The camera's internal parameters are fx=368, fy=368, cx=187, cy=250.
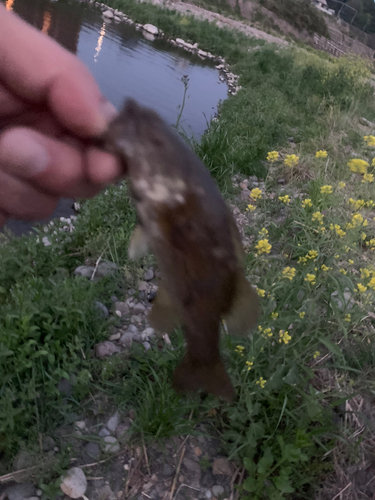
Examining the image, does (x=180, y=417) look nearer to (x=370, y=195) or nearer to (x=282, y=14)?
(x=370, y=195)

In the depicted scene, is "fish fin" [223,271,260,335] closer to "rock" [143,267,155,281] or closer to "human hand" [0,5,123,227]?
"human hand" [0,5,123,227]

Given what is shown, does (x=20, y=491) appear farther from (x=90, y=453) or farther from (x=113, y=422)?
(x=113, y=422)

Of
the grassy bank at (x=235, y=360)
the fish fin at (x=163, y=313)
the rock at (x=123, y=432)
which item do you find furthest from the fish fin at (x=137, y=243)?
the rock at (x=123, y=432)

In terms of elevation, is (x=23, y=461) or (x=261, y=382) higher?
(x=261, y=382)

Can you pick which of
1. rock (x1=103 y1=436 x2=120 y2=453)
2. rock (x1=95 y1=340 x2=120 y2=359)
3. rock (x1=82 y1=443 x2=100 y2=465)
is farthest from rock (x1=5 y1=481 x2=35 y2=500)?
rock (x1=95 y1=340 x2=120 y2=359)

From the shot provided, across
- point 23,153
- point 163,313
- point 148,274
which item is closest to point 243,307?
point 163,313

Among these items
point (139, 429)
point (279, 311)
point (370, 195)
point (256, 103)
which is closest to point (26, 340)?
point (139, 429)
